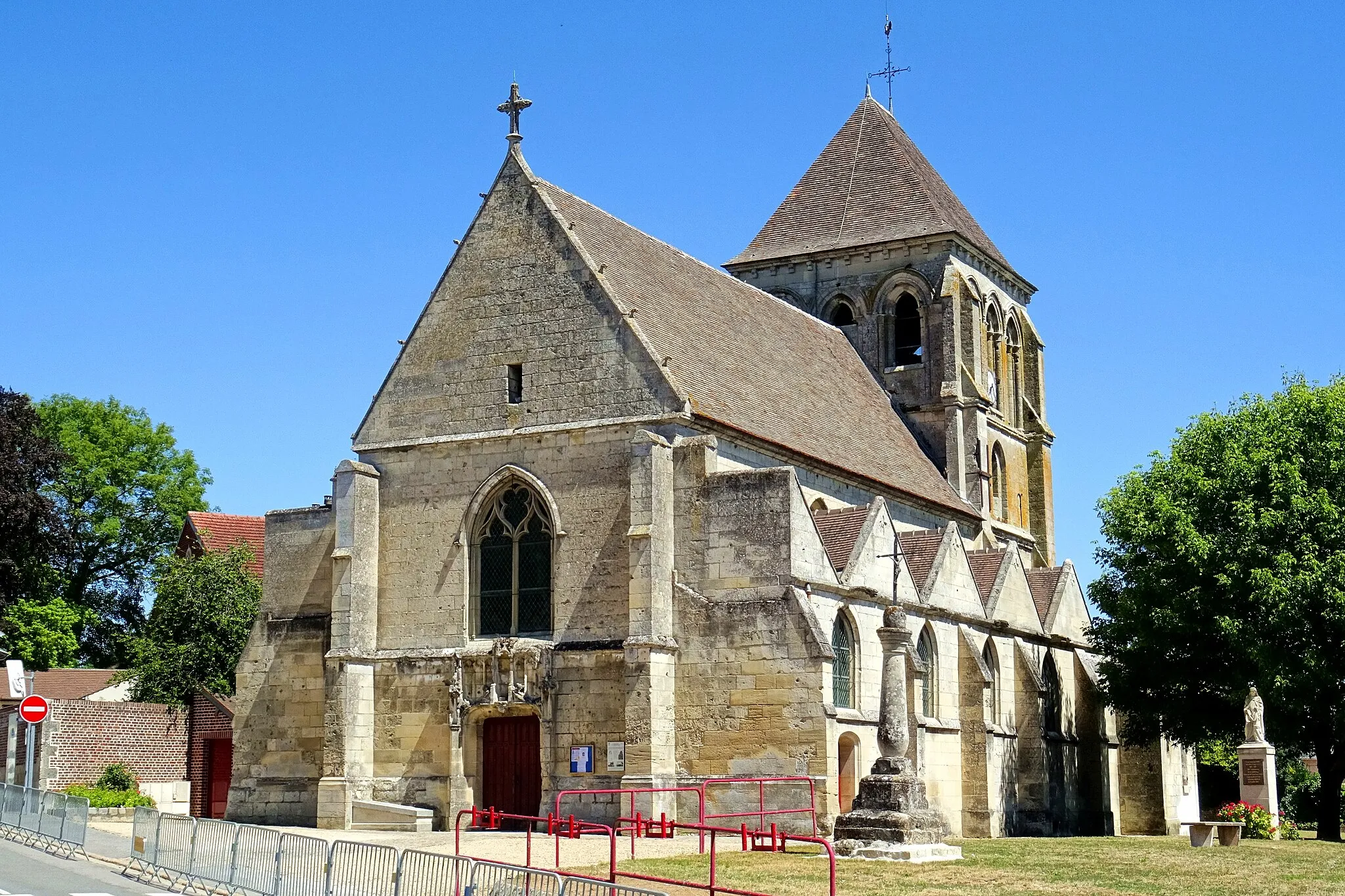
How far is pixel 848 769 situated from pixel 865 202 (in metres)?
19.9

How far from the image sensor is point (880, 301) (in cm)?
4059

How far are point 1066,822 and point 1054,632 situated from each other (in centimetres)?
420

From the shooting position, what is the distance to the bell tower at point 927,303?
3919 cm

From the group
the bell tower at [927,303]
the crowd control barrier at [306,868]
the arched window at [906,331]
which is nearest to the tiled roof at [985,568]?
the bell tower at [927,303]

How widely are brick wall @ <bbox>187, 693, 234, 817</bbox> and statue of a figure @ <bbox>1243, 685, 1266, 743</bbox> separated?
20.4 meters

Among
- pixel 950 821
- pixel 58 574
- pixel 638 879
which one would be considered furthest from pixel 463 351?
pixel 58 574

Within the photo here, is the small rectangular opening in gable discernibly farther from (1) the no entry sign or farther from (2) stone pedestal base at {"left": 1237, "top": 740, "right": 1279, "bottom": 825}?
(2) stone pedestal base at {"left": 1237, "top": 740, "right": 1279, "bottom": 825}

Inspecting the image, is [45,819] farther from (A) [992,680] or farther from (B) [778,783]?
(A) [992,680]

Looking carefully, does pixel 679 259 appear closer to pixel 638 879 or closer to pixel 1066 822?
pixel 1066 822

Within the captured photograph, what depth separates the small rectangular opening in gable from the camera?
28.3 meters

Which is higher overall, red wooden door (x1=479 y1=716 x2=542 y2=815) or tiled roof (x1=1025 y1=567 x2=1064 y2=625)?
tiled roof (x1=1025 y1=567 x2=1064 y2=625)

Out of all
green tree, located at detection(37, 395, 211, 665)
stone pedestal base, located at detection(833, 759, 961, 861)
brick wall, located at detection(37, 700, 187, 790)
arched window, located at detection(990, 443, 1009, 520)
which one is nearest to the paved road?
stone pedestal base, located at detection(833, 759, 961, 861)

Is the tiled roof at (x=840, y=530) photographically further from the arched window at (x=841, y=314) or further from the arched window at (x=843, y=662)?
the arched window at (x=841, y=314)

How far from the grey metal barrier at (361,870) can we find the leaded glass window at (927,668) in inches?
613
